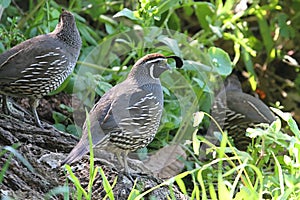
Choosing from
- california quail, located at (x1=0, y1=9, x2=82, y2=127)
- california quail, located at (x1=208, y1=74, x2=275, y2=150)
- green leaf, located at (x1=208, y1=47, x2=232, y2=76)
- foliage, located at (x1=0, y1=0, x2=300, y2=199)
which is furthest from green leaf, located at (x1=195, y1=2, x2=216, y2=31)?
california quail, located at (x1=0, y1=9, x2=82, y2=127)

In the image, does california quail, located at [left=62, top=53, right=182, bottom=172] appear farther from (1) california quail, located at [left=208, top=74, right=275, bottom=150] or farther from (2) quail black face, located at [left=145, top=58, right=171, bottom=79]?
(1) california quail, located at [left=208, top=74, right=275, bottom=150]

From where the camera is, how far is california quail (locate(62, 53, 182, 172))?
364 cm

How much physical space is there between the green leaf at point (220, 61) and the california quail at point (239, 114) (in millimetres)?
460

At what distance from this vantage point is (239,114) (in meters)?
5.19

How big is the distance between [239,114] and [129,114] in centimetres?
165

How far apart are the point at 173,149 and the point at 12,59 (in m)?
1.20

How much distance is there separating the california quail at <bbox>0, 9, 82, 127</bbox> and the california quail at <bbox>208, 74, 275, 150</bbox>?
1404 mm

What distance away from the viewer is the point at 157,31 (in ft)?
16.0

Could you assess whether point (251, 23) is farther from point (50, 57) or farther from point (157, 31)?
point (50, 57)

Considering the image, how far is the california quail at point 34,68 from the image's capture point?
13.3ft

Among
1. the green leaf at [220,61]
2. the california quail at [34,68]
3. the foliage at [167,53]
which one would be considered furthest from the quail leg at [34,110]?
the green leaf at [220,61]

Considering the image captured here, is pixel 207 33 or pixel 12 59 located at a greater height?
pixel 12 59

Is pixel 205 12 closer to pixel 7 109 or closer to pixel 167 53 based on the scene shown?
pixel 167 53

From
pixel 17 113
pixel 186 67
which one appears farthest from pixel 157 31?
pixel 17 113
